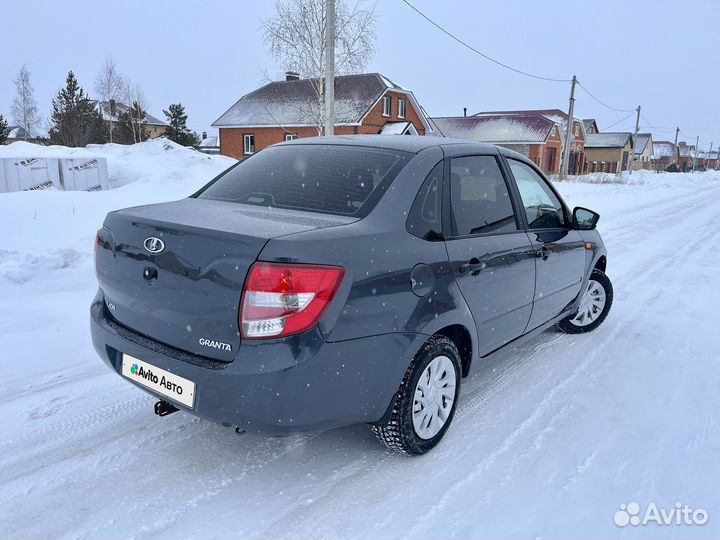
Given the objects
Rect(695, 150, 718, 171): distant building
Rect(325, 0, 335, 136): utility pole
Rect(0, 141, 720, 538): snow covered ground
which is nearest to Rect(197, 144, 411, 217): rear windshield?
Rect(0, 141, 720, 538): snow covered ground

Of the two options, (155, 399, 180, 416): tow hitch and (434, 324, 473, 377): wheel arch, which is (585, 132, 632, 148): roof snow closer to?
(434, 324, 473, 377): wheel arch

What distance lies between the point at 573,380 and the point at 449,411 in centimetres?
134

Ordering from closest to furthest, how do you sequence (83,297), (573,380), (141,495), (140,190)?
(141,495)
(573,380)
(83,297)
(140,190)

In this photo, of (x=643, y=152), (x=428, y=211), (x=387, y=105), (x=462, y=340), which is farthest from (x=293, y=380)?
(x=643, y=152)

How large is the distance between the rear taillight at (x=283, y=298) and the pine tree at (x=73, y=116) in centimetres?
4085

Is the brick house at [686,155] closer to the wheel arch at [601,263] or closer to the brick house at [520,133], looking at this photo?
the brick house at [520,133]

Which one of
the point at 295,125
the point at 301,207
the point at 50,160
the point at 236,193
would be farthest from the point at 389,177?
the point at 295,125

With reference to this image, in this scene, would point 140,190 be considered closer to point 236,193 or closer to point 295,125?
point 236,193

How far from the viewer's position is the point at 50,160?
14109mm

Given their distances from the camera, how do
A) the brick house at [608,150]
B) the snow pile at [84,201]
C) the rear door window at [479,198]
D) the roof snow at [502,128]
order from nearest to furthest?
the rear door window at [479,198]
the snow pile at [84,201]
the roof snow at [502,128]
the brick house at [608,150]

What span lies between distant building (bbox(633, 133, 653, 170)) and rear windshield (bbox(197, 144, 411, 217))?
89171 mm

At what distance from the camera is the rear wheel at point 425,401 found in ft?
8.87

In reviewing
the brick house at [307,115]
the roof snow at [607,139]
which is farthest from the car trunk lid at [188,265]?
the roof snow at [607,139]

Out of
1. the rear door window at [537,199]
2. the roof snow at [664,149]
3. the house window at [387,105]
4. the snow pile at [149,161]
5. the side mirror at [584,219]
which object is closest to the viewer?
the rear door window at [537,199]
